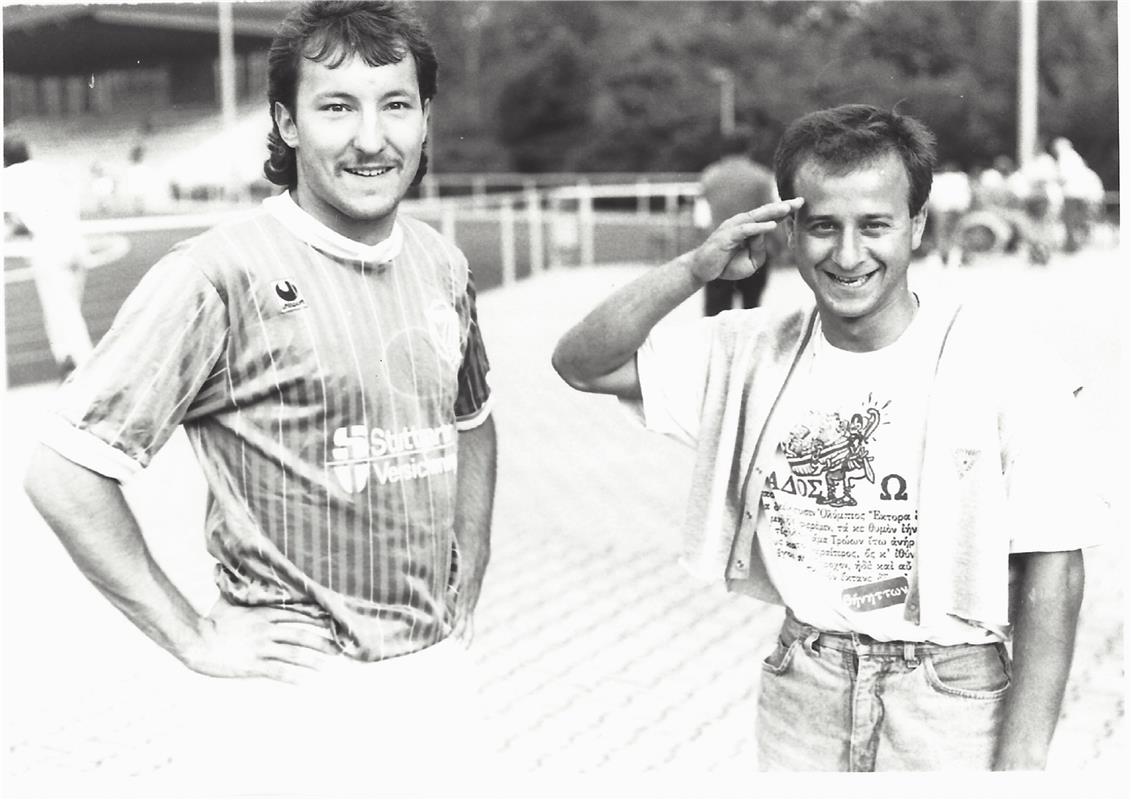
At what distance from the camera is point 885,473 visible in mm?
2422

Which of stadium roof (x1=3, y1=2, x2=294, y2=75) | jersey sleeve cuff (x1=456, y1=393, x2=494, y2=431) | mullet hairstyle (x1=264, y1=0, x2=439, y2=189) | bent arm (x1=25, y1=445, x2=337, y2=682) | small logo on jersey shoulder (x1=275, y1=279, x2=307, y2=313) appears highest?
stadium roof (x1=3, y1=2, x2=294, y2=75)

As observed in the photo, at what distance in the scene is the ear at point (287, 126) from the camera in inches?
93.5

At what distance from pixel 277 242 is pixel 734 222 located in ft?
2.45

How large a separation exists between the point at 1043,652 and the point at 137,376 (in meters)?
1.49

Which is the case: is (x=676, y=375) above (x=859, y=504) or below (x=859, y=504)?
above

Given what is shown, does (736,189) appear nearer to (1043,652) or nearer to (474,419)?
(474,419)

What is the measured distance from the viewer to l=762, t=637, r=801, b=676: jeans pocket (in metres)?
2.54

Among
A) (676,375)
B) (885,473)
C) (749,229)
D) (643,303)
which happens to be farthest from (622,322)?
(885,473)

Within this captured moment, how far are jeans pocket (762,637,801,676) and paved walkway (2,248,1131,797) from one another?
0.23m

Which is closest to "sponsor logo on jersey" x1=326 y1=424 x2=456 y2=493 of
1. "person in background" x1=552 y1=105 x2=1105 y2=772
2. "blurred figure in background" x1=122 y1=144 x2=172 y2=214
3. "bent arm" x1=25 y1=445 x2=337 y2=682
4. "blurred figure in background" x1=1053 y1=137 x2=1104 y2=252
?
"bent arm" x1=25 y1=445 x2=337 y2=682

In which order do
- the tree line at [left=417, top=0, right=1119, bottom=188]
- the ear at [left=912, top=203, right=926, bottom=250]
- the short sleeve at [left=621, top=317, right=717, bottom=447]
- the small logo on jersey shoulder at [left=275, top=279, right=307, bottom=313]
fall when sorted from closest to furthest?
the small logo on jersey shoulder at [left=275, top=279, right=307, bottom=313]
the ear at [left=912, top=203, right=926, bottom=250]
the short sleeve at [left=621, top=317, right=717, bottom=447]
the tree line at [left=417, top=0, right=1119, bottom=188]

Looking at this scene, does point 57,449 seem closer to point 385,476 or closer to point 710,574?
point 385,476

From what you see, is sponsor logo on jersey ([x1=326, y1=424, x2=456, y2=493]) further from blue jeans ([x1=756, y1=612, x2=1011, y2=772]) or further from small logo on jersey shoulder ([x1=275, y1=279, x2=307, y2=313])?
blue jeans ([x1=756, y1=612, x2=1011, y2=772])

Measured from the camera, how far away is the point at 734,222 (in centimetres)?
245
